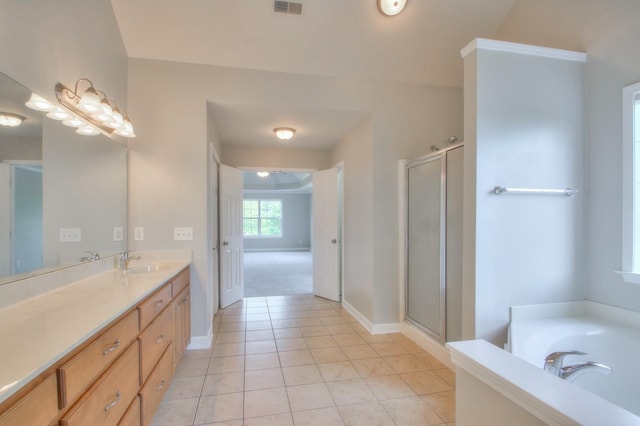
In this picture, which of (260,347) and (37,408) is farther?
(260,347)

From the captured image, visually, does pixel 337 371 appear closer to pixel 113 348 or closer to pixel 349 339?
pixel 349 339

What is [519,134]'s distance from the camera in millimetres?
1997

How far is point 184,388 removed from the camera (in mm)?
2240

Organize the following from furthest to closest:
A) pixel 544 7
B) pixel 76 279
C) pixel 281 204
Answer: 1. pixel 281 204
2. pixel 544 7
3. pixel 76 279

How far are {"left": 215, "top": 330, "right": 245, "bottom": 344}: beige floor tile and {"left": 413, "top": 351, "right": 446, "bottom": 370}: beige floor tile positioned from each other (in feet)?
5.79

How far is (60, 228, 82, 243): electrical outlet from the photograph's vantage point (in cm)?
184

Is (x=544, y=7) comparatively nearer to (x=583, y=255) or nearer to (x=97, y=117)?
(x=583, y=255)

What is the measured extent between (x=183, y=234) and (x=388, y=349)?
2.26 meters

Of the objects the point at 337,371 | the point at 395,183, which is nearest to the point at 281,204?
the point at 395,183

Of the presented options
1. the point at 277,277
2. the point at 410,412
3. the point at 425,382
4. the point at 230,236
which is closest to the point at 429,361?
the point at 425,382

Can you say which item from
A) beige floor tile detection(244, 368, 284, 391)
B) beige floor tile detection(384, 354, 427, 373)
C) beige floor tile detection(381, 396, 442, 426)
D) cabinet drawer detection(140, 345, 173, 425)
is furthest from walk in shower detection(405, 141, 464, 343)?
cabinet drawer detection(140, 345, 173, 425)

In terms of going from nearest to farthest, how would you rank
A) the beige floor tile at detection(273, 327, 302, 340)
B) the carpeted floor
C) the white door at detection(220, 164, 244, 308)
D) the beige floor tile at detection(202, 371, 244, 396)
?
the beige floor tile at detection(202, 371, 244, 396)
the beige floor tile at detection(273, 327, 302, 340)
the white door at detection(220, 164, 244, 308)
the carpeted floor

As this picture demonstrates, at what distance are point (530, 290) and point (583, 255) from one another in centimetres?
48

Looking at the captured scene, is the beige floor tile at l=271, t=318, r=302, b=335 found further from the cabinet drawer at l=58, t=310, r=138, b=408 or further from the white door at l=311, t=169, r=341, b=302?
the cabinet drawer at l=58, t=310, r=138, b=408
